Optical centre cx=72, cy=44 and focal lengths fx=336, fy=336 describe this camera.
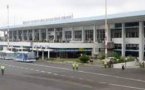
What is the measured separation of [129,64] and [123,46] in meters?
18.2

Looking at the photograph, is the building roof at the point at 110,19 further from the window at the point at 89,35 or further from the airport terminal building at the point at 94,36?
the window at the point at 89,35

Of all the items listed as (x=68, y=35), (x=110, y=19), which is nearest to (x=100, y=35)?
(x=68, y=35)

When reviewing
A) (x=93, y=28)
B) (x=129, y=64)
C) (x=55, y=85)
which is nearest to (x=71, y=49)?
(x=93, y=28)

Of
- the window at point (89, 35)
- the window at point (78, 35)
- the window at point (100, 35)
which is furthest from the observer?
the window at point (78, 35)

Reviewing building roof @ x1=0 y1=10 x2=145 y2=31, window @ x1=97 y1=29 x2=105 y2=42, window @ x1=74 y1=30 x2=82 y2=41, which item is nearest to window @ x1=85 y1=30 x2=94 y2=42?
window @ x1=74 y1=30 x2=82 y2=41

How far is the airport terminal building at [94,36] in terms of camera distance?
70875mm

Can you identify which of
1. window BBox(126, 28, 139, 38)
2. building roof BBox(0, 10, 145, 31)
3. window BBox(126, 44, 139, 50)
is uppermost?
building roof BBox(0, 10, 145, 31)

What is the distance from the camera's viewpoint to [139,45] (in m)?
71.6

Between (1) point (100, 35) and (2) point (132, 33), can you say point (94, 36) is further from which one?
(2) point (132, 33)

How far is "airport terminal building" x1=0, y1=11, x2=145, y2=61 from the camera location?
7088 cm

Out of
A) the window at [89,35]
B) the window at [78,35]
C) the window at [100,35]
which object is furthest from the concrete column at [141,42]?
the window at [78,35]

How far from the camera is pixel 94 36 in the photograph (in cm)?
8588

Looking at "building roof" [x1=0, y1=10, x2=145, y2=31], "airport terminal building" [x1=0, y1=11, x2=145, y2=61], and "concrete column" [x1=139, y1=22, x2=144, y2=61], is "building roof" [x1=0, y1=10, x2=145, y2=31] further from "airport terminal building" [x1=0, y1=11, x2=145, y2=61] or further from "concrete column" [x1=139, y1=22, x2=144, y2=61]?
"concrete column" [x1=139, y1=22, x2=144, y2=61]

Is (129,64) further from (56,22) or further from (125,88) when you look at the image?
(56,22)
